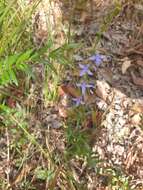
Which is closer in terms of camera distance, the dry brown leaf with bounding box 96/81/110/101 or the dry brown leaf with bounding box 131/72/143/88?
the dry brown leaf with bounding box 96/81/110/101

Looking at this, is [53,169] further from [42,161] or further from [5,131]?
[5,131]

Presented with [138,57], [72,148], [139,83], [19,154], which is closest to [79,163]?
[72,148]

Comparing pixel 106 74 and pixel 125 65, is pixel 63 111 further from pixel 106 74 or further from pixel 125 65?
pixel 125 65

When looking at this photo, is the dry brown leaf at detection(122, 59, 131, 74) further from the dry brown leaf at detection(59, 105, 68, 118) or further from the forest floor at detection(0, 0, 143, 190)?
the dry brown leaf at detection(59, 105, 68, 118)

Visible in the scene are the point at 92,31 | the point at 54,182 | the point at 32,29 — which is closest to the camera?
the point at 54,182

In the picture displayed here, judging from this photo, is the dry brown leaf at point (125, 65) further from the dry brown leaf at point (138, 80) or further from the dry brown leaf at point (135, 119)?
the dry brown leaf at point (135, 119)

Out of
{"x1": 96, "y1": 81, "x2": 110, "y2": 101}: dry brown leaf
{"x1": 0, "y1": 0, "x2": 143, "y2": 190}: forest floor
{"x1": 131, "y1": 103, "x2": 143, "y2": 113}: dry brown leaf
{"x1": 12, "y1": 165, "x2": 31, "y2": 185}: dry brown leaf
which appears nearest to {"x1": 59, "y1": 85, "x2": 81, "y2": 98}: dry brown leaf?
{"x1": 0, "y1": 0, "x2": 143, "y2": 190}: forest floor

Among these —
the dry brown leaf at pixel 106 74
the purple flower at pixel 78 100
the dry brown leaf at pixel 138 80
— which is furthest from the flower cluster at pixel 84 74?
the dry brown leaf at pixel 138 80

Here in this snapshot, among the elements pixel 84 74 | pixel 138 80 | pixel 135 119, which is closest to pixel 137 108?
pixel 135 119
